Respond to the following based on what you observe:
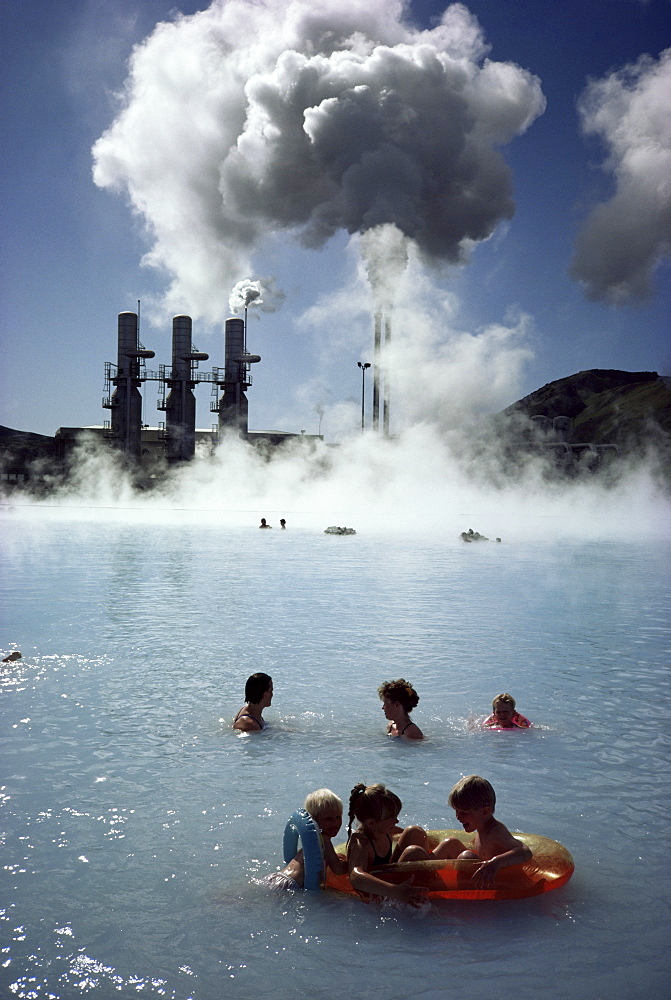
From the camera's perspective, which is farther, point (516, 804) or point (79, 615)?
point (79, 615)

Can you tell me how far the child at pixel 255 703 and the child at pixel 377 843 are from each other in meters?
2.67

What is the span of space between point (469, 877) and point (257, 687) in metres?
3.08

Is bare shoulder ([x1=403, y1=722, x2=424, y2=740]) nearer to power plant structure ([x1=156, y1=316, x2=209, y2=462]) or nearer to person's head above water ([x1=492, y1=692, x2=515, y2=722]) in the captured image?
person's head above water ([x1=492, y1=692, x2=515, y2=722])

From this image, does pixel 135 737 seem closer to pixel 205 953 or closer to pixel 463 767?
pixel 463 767

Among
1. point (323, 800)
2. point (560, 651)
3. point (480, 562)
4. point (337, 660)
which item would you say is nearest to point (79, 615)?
point (337, 660)

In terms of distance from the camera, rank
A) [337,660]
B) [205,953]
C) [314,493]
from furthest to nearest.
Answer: [314,493] < [337,660] < [205,953]

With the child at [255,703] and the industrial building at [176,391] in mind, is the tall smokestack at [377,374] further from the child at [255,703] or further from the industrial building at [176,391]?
the child at [255,703]

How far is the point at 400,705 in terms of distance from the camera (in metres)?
6.73

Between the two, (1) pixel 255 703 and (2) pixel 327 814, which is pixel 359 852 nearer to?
(2) pixel 327 814

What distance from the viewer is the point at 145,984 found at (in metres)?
3.61

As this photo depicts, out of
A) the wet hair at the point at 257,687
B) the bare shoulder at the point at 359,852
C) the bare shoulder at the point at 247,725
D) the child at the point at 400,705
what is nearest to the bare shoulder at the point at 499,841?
the bare shoulder at the point at 359,852

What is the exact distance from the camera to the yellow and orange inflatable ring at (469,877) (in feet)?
13.8

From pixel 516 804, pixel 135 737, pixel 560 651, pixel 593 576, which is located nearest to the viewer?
pixel 516 804

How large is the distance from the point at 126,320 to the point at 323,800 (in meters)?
52.8
